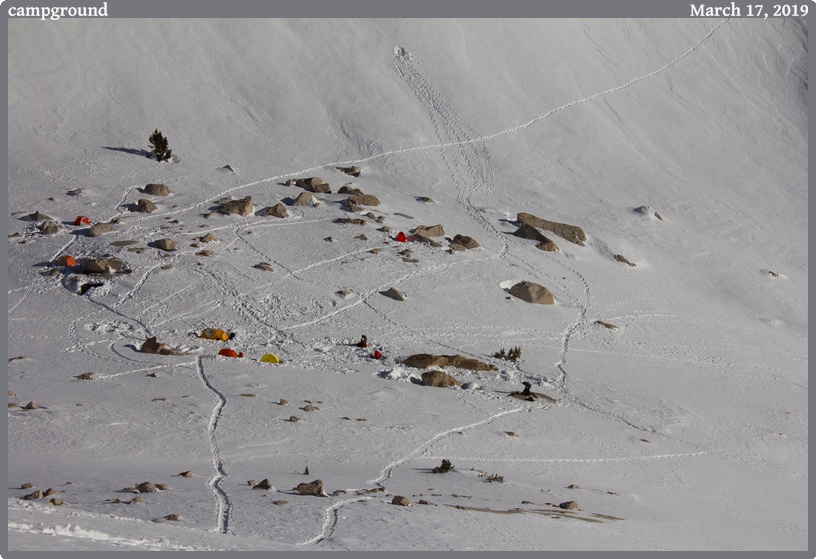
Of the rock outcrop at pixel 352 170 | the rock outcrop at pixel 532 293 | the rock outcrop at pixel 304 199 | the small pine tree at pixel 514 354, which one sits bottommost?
the small pine tree at pixel 514 354

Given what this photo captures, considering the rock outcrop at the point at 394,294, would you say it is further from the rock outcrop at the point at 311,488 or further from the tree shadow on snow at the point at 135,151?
the tree shadow on snow at the point at 135,151

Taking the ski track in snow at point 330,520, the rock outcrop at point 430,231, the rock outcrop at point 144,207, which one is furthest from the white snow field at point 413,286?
the rock outcrop at point 430,231

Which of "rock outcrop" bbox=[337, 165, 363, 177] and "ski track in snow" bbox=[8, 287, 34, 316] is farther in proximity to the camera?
"rock outcrop" bbox=[337, 165, 363, 177]

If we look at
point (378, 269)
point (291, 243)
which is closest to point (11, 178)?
point (291, 243)

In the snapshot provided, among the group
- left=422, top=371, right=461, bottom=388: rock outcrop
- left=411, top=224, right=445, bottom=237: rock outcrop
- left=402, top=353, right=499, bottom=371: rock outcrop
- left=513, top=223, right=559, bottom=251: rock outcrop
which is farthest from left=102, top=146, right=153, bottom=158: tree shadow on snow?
left=422, top=371, right=461, bottom=388: rock outcrop

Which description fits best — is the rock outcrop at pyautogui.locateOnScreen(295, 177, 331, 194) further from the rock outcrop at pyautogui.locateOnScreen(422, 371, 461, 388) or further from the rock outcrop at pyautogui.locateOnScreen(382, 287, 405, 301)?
the rock outcrop at pyautogui.locateOnScreen(422, 371, 461, 388)

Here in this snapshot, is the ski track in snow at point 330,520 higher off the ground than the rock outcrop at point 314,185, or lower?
lower

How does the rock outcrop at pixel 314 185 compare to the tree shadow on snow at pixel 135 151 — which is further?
the tree shadow on snow at pixel 135 151
